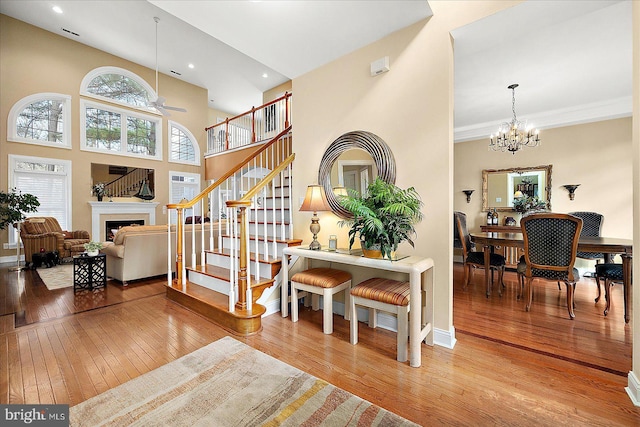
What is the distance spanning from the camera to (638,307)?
157 centimetres

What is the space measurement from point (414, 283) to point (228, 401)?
4.70ft

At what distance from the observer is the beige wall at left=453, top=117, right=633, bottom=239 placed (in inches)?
177

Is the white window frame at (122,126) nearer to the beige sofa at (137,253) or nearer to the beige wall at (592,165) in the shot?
the beige sofa at (137,253)

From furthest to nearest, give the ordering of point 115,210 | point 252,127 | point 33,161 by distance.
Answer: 1. point 115,210
2. point 252,127
3. point 33,161

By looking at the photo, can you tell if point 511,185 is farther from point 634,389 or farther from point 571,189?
point 634,389

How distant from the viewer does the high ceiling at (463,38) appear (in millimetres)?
2154

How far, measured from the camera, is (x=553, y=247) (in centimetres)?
288

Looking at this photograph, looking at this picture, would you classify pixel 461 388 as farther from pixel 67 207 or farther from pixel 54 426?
pixel 67 207

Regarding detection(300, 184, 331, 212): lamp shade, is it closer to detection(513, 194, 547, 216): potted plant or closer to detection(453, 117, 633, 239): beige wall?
detection(513, 194, 547, 216): potted plant

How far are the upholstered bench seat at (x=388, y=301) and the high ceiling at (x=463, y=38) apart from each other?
2206mm

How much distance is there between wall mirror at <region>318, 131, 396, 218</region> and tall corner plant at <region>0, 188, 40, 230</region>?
20.2 ft

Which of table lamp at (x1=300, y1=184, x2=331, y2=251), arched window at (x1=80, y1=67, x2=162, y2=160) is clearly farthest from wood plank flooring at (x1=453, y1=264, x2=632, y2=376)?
arched window at (x1=80, y1=67, x2=162, y2=160)

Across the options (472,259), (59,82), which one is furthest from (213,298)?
(59,82)

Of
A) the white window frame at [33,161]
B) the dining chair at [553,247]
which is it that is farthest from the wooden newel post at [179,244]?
the white window frame at [33,161]
